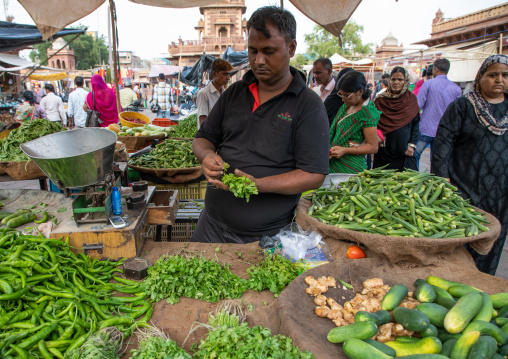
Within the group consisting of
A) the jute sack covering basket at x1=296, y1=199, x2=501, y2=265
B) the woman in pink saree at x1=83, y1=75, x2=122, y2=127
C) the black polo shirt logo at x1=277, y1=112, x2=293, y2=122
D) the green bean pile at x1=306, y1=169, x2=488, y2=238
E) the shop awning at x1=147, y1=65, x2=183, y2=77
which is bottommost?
the jute sack covering basket at x1=296, y1=199, x2=501, y2=265

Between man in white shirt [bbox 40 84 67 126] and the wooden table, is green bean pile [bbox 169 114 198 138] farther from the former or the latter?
man in white shirt [bbox 40 84 67 126]

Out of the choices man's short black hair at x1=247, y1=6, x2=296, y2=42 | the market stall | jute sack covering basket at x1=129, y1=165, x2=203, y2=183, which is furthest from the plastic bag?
jute sack covering basket at x1=129, y1=165, x2=203, y2=183

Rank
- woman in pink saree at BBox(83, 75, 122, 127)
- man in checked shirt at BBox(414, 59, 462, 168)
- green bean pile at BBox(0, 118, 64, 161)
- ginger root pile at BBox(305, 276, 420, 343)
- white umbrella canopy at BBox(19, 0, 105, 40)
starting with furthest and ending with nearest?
woman in pink saree at BBox(83, 75, 122, 127), man in checked shirt at BBox(414, 59, 462, 168), green bean pile at BBox(0, 118, 64, 161), white umbrella canopy at BBox(19, 0, 105, 40), ginger root pile at BBox(305, 276, 420, 343)

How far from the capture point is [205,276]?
1.99m

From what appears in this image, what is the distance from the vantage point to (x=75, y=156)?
1932 millimetres

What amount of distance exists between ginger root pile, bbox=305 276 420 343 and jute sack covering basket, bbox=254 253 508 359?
0.13ft

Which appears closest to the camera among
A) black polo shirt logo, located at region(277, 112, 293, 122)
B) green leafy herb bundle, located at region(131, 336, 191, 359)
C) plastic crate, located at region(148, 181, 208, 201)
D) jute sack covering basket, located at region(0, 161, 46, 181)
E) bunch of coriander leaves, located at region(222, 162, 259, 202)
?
green leafy herb bundle, located at region(131, 336, 191, 359)

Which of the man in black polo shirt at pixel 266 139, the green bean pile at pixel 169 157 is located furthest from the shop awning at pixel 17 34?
the man in black polo shirt at pixel 266 139

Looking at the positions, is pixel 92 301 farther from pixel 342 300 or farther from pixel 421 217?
pixel 421 217

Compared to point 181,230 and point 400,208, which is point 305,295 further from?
point 181,230

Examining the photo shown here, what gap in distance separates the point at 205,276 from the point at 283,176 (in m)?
0.85

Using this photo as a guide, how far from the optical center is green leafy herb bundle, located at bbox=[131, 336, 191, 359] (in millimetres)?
1428

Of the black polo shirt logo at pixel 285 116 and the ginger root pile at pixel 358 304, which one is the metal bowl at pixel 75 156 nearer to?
the black polo shirt logo at pixel 285 116

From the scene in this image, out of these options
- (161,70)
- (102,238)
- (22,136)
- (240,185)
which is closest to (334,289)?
(240,185)
